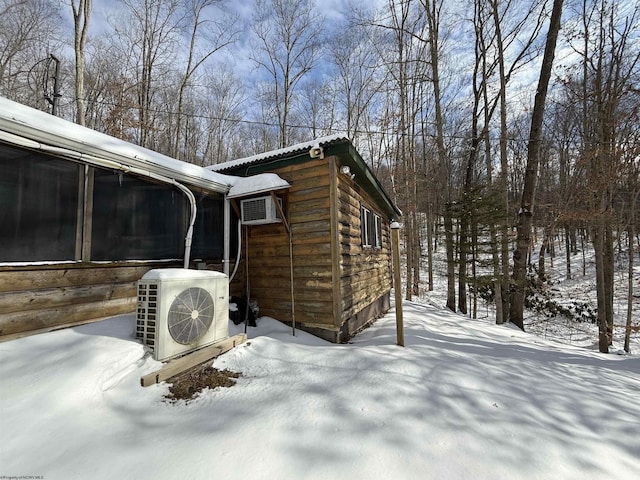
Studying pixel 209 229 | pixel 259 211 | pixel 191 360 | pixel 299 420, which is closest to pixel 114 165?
pixel 209 229

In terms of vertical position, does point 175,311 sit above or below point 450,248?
below

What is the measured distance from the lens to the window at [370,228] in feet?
19.9

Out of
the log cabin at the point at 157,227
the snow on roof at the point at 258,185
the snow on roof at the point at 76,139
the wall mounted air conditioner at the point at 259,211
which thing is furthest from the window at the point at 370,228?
the snow on roof at the point at 76,139

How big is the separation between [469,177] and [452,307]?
15.6 feet

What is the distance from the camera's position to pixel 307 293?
4.40 meters

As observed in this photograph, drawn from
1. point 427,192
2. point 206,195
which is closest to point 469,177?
point 427,192

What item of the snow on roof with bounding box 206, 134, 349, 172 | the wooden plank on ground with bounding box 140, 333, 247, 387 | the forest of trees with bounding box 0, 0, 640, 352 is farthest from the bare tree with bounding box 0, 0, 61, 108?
the wooden plank on ground with bounding box 140, 333, 247, 387

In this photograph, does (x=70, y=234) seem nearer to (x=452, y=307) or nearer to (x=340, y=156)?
(x=340, y=156)

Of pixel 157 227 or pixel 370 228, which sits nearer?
pixel 157 227

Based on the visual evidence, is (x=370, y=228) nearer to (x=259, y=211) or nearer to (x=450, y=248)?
(x=259, y=211)

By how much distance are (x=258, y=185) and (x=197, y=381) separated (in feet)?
9.12

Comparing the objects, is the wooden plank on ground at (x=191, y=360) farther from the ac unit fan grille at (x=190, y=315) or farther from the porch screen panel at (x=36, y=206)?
the porch screen panel at (x=36, y=206)

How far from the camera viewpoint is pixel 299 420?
1.99 metres

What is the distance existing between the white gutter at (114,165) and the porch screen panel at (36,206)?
0.08m
